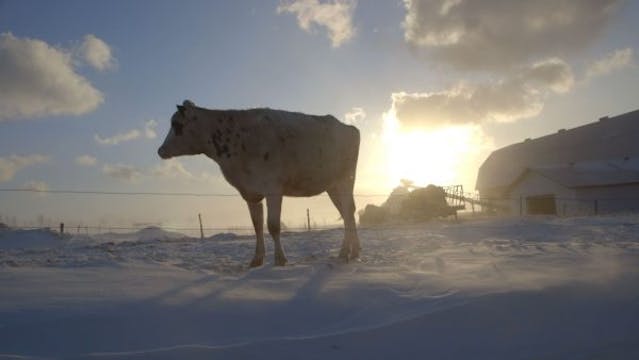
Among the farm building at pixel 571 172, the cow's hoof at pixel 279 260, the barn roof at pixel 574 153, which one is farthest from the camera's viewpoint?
the barn roof at pixel 574 153

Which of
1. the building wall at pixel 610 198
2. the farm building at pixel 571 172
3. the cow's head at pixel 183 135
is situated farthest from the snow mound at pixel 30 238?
the building wall at pixel 610 198

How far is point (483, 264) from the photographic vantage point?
4.98 metres

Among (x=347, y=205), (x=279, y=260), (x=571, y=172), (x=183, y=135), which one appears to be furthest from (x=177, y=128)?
(x=571, y=172)

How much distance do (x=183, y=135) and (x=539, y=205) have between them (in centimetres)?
3567

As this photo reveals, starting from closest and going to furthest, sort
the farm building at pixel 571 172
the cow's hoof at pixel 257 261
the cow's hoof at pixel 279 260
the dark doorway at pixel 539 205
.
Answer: the cow's hoof at pixel 279 260 < the cow's hoof at pixel 257 261 < the farm building at pixel 571 172 < the dark doorway at pixel 539 205

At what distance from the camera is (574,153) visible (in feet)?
141

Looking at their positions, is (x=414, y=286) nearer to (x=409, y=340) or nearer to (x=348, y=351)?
(x=409, y=340)

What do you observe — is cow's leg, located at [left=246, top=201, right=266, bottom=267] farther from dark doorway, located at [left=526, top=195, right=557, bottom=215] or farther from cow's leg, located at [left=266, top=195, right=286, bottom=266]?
dark doorway, located at [left=526, top=195, right=557, bottom=215]

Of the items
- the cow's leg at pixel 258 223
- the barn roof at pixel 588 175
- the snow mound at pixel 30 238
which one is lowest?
the snow mound at pixel 30 238

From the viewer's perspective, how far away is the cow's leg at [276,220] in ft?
19.7

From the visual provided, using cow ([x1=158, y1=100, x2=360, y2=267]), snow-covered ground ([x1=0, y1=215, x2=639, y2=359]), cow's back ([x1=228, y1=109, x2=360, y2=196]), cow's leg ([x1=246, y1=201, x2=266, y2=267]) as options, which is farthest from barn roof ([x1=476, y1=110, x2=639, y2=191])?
snow-covered ground ([x1=0, y1=215, x2=639, y2=359])

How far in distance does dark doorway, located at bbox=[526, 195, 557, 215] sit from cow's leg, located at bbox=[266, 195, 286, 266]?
34.1 m

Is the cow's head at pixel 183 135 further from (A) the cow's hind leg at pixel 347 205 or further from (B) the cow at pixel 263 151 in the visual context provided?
(A) the cow's hind leg at pixel 347 205

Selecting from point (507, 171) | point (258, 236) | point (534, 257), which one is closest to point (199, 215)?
point (258, 236)
